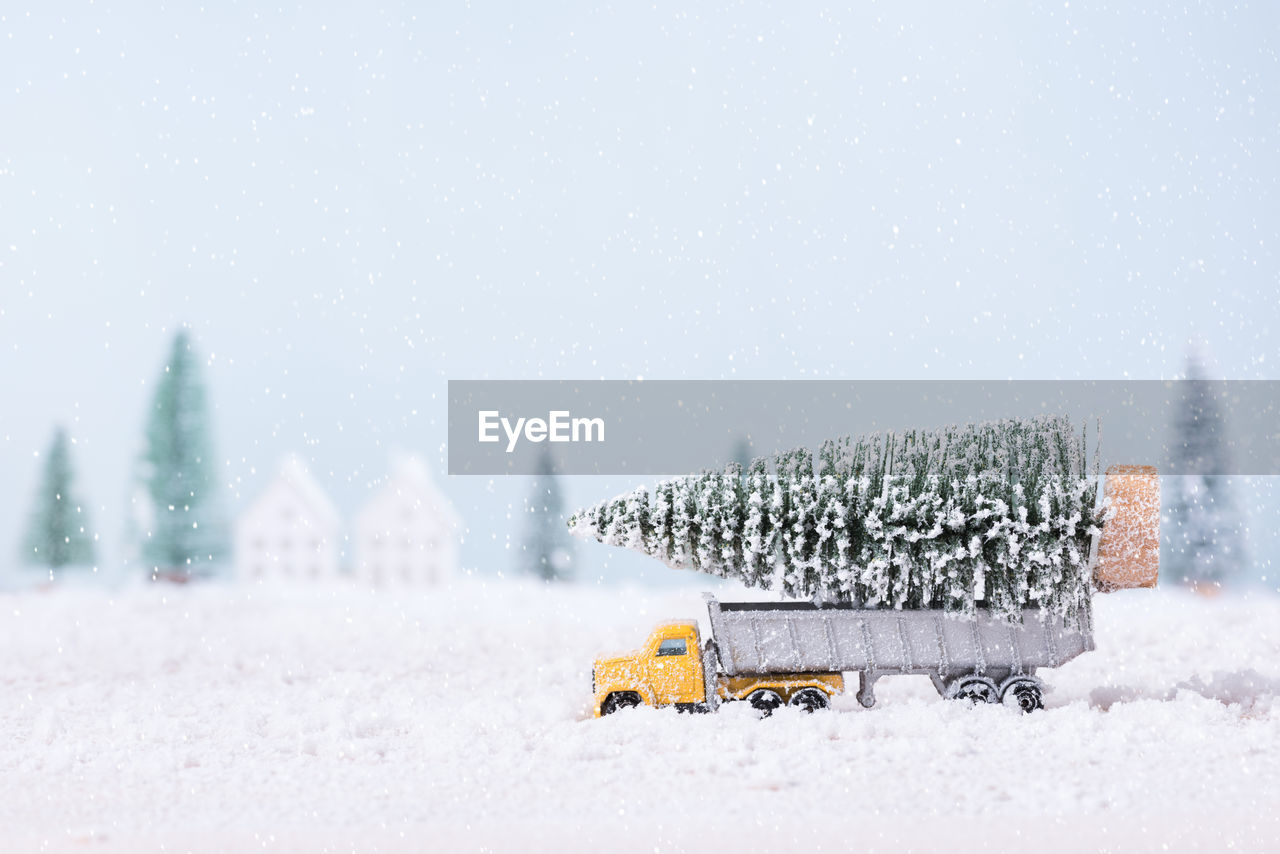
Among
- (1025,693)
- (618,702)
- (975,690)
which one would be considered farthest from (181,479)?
(1025,693)

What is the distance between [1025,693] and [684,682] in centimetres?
330

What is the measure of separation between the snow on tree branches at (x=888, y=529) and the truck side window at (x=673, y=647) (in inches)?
29.3

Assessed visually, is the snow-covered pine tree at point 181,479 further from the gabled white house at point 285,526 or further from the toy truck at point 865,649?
the toy truck at point 865,649

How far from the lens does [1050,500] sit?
33.9 feet

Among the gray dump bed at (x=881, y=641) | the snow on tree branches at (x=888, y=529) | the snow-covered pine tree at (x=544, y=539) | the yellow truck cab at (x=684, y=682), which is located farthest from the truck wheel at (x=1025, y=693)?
the snow-covered pine tree at (x=544, y=539)

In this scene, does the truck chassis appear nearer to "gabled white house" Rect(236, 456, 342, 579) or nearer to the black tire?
the black tire

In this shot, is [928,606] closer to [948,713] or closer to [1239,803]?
[948,713]

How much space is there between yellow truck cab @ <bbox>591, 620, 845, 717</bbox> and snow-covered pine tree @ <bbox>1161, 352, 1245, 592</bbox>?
1061 centimetres

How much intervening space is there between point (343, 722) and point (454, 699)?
185 centimetres

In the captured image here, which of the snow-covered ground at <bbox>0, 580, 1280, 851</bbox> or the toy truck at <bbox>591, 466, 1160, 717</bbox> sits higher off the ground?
the toy truck at <bbox>591, 466, 1160, 717</bbox>

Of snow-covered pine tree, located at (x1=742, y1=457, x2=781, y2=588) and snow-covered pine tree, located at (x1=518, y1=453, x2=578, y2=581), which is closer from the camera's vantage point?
snow-covered pine tree, located at (x1=742, y1=457, x2=781, y2=588)

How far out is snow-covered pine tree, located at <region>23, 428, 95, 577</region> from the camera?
812 inches

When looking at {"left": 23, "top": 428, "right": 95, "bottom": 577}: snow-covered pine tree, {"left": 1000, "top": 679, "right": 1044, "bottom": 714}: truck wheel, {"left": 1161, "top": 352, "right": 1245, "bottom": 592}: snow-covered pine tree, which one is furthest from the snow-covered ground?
{"left": 23, "top": 428, "right": 95, "bottom": 577}: snow-covered pine tree

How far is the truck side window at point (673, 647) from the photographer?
33.7 feet
